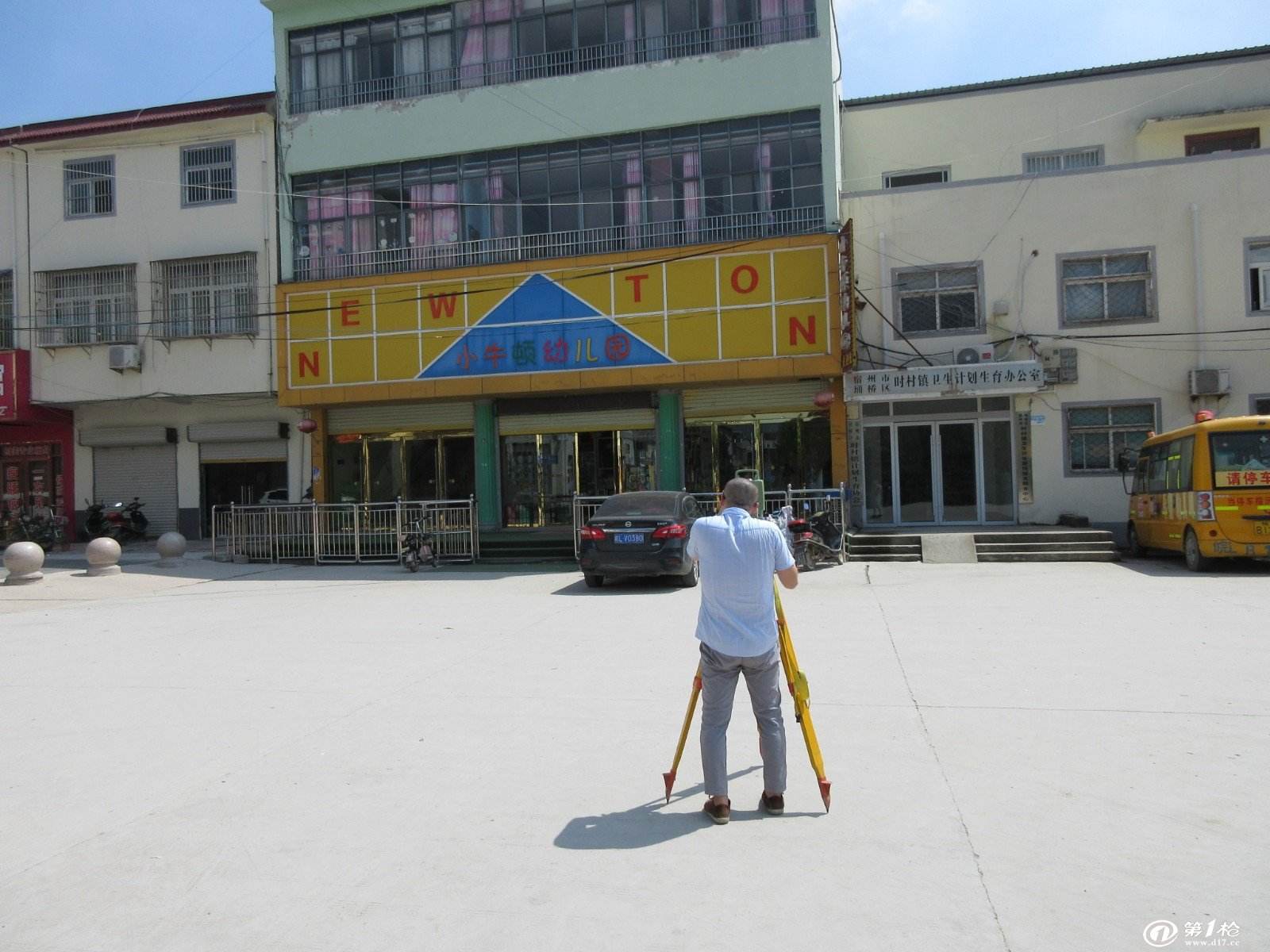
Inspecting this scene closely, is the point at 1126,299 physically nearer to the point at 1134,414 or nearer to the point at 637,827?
the point at 1134,414

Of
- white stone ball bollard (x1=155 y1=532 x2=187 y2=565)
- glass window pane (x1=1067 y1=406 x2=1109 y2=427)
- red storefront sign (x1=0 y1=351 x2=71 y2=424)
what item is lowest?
white stone ball bollard (x1=155 y1=532 x2=187 y2=565)

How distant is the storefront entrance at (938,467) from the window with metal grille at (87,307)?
18.0 m

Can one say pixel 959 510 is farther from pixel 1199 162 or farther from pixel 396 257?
pixel 396 257

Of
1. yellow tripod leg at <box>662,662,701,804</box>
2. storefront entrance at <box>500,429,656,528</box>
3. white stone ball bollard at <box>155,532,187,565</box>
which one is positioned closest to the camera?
yellow tripod leg at <box>662,662,701,804</box>

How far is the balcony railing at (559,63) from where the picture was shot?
20.1 metres

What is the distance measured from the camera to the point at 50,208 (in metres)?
24.3

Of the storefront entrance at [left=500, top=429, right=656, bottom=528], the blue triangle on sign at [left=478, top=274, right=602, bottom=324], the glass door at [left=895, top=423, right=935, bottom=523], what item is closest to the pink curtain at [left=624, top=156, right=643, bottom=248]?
the blue triangle on sign at [left=478, top=274, right=602, bottom=324]

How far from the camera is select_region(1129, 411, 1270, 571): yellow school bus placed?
47.5ft

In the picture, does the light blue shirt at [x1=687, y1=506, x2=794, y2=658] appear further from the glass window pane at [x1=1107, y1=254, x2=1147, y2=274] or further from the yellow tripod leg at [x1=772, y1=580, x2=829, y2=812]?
the glass window pane at [x1=1107, y1=254, x2=1147, y2=274]

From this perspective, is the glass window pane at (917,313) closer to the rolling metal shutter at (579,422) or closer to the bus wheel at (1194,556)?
the rolling metal shutter at (579,422)

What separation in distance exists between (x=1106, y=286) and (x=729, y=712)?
58.8ft

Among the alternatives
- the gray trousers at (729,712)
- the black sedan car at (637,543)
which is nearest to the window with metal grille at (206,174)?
the black sedan car at (637,543)

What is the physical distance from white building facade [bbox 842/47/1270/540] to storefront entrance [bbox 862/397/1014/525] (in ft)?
0.11

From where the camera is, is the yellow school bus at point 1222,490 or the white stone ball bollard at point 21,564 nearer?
the yellow school bus at point 1222,490
